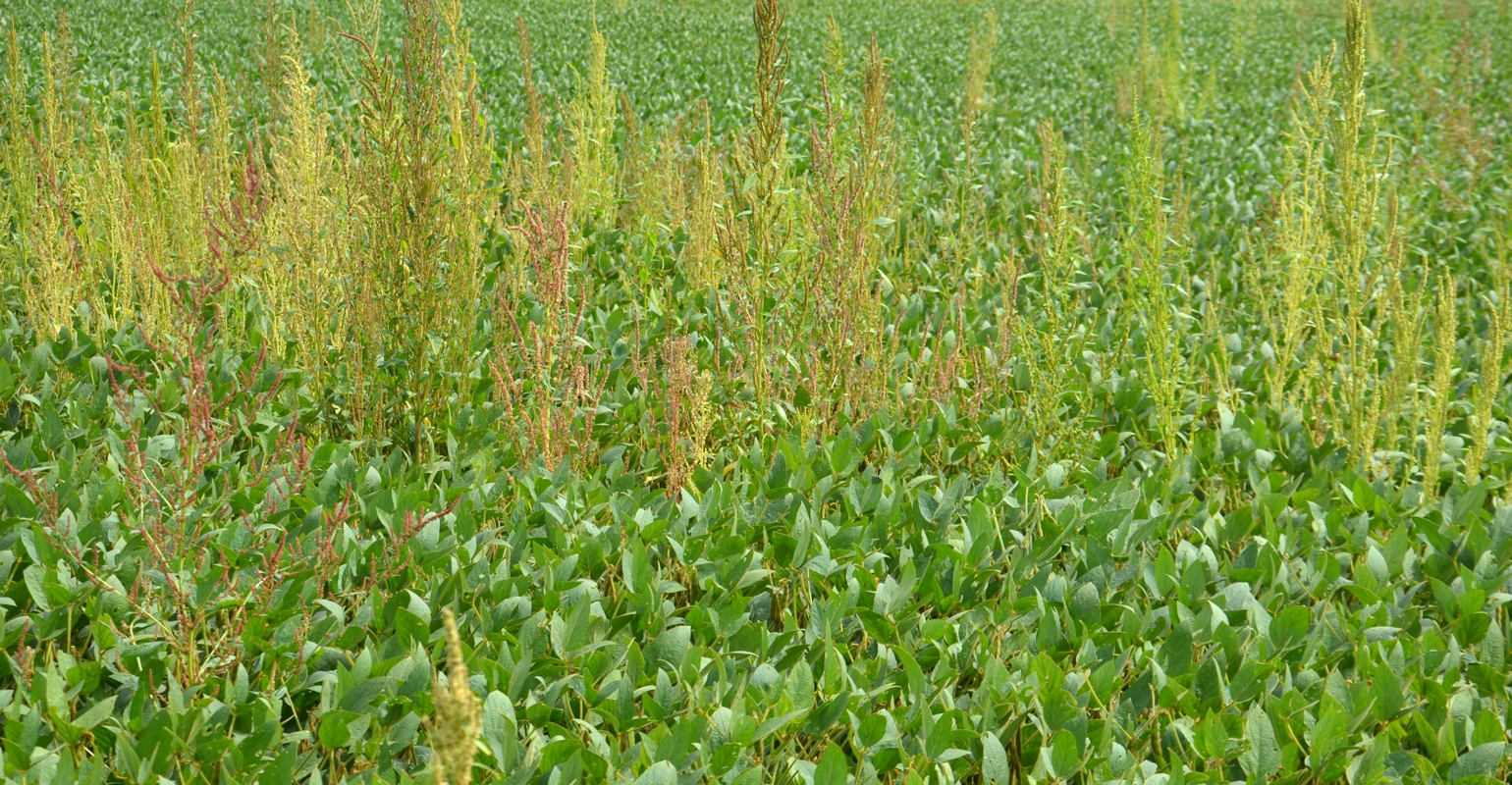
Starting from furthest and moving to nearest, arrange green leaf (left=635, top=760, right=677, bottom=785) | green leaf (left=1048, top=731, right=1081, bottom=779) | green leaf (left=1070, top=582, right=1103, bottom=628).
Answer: green leaf (left=1070, top=582, right=1103, bottom=628) → green leaf (left=1048, top=731, right=1081, bottom=779) → green leaf (left=635, top=760, right=677, bottom=785)

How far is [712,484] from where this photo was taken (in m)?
3.02

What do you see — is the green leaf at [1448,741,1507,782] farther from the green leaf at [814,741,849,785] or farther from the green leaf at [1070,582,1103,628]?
the green leaf at [814,741,849,785]

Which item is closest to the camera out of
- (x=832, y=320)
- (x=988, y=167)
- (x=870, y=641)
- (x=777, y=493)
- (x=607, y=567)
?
(x=870, y=641)

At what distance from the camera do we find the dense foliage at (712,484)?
82.9 inches

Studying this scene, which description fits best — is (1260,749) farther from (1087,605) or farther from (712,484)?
(712,484)

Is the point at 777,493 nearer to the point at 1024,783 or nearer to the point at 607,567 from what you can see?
the point at 607,567

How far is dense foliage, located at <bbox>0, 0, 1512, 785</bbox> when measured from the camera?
2105mm

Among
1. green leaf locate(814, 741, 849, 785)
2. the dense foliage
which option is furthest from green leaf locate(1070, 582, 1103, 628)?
green leaf locate(814, 741, 849, 785)

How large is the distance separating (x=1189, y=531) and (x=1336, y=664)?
62cm

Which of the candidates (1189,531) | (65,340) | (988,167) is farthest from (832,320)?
(988,167)

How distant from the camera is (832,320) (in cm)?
351

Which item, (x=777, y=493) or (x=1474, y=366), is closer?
(x=777, y=493)

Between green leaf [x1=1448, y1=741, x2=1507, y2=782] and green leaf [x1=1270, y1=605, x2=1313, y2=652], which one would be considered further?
green leaf [x1=1270, y1=605, x2=1313, y2=652]

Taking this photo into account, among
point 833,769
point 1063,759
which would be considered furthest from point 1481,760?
point 833,769
